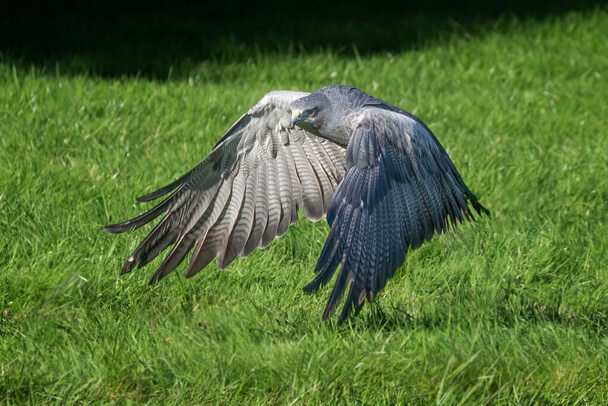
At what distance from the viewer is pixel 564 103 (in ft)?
23.6

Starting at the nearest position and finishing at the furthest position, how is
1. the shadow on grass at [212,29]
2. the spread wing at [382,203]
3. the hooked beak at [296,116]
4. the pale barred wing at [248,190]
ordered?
the spread wing at [382,203]
the hooked beak at [296,116]
the pale barred wing at [248,190]
the shadow on grass at [212,29]

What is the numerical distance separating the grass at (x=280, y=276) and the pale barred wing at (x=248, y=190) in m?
0.20

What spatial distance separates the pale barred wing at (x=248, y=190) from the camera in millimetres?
4176

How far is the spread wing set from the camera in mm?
3287

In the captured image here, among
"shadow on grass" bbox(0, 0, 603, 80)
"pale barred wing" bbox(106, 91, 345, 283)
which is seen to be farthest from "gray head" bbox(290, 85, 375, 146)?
"shadow on grass" bbox(0, 0, 603, 80)

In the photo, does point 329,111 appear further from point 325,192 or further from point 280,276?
point 280,276

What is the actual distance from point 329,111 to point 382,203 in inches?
26.9

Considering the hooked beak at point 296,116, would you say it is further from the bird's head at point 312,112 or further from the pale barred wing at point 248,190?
the pale barred wing at point 248,190

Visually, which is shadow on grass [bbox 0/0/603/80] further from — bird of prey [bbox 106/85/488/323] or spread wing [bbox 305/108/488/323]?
spread wing [bbox 305/108/488/323]

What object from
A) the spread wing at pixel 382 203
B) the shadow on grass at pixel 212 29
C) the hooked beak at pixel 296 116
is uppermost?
the hooked beak at pixel 296 116

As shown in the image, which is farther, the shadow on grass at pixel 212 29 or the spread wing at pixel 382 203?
the shadow on grass at pixel 212 29

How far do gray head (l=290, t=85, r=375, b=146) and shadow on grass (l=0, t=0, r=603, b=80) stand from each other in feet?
11.9

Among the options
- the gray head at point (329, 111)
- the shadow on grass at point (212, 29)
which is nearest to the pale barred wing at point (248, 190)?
the gray head at point (329, 111)

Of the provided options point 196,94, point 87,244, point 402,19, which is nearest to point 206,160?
point 87,244
